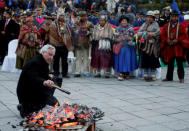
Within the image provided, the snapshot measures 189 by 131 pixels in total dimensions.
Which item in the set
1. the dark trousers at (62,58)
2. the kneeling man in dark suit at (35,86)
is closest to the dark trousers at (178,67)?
the dark trousers at (62,58)

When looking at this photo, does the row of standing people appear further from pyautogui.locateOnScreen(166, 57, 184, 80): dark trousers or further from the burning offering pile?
the burning offering pile

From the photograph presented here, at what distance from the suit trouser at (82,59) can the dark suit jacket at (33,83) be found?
4475 millimetres

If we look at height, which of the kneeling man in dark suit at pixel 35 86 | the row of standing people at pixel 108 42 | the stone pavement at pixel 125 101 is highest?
the row of standing people at pixel 108 42

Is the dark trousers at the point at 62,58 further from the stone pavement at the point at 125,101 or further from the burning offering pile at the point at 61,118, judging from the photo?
the burning offering pile at the point at 61,118

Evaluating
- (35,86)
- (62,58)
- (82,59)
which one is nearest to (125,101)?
(35,86)

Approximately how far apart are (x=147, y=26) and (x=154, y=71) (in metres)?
1.32

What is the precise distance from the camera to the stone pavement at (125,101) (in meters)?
4.77

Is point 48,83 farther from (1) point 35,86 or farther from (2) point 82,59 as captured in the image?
(2) point 82,59

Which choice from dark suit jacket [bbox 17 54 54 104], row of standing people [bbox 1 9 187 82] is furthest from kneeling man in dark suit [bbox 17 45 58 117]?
row of standing people [bbox 1 9 187 82]

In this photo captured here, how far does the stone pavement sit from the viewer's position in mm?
4766

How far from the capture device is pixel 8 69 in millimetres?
10141

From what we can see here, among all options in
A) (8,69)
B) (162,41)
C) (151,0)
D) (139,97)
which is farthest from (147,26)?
(151,0)

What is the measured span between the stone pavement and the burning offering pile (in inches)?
15.6

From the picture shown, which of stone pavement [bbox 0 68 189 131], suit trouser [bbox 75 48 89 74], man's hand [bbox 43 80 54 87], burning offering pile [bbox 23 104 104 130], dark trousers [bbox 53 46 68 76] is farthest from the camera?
suit trouser [bbox 75 48 89 74]
